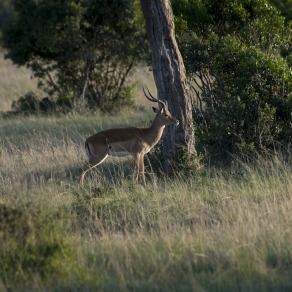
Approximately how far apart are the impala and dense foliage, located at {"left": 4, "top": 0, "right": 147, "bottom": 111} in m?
6.52

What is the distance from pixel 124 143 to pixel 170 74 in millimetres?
1284

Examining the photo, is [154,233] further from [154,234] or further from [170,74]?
[170,74]

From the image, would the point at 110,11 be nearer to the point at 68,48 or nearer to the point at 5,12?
the point at 68,48

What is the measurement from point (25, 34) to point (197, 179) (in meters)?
9.45

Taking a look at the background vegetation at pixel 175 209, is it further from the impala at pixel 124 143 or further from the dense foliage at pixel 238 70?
the impala at pixel 124 143

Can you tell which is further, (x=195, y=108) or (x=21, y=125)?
(x=21, y=125)

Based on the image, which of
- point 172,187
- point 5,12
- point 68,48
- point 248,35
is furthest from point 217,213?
point 5,12

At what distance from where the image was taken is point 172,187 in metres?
8.97

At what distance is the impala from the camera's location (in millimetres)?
10172

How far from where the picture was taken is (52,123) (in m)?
15.0

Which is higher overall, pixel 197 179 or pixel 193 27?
pixel 193 27

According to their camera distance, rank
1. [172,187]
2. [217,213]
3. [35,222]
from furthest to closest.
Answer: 1. [172,187]
2. [217,213]
3. [35,222]

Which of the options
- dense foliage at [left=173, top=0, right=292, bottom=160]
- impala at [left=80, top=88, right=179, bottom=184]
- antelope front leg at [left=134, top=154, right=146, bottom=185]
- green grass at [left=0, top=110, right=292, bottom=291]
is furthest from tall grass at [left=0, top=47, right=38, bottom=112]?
green grass at [left=0, top=110, right=292, bottom=291]

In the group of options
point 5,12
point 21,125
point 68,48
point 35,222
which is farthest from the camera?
point 5,12
